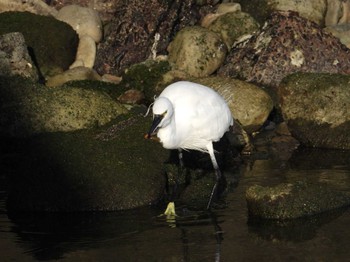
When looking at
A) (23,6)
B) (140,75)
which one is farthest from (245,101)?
(23,6)

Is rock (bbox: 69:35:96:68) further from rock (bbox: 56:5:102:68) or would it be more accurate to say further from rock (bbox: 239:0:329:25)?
rock (bbox: 239:0:329:25)

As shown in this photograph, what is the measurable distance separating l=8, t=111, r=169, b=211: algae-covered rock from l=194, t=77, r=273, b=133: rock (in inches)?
179

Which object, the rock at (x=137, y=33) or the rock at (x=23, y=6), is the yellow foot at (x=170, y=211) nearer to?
the rock at (x=137, y=33)

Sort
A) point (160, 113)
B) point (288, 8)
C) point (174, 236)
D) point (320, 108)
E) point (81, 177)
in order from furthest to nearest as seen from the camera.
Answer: point (288, 8) < point (320, 108) < point (81, 177) < point (160, 113) < point (174, 236)

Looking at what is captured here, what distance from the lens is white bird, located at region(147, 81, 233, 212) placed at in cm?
1076

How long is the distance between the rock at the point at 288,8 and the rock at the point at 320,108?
7.32 meters

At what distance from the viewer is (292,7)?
23.2 m

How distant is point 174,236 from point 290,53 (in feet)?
35.2

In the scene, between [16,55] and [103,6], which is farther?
[103,6]

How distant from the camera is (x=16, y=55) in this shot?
18656mm

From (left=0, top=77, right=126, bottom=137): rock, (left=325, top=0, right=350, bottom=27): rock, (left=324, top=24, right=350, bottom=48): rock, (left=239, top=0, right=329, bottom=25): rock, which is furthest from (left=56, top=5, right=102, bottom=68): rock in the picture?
(left=325, top=0, right=350, bottom=27): rock

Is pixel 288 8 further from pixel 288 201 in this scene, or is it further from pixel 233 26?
pixel 288 201

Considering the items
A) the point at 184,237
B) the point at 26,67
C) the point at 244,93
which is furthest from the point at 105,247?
the point at 26,67

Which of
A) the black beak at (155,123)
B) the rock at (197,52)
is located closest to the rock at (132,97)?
the rock at (197,52)
